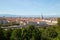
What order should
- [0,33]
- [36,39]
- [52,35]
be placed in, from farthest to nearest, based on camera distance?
[52,35] < [0,33] < [36,39]

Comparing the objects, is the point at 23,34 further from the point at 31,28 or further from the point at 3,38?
the point at 3,38

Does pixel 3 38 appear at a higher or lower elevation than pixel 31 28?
lower

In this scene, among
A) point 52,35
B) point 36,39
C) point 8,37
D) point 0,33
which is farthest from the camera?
point 52,35

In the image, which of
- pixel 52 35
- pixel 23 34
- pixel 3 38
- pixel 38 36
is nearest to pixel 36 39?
pixel 38 36

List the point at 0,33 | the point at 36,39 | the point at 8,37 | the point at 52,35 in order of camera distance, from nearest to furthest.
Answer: the point at 36,39
the point at 0,33
the point at 8,37
the point at 52,35

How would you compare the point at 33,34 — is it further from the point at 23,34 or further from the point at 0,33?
the point at 0,33

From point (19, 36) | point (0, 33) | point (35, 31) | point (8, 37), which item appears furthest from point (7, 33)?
point (35, 31)

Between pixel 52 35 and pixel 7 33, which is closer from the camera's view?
pixel 7 33

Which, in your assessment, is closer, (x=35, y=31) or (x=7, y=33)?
(x=35, y=31)

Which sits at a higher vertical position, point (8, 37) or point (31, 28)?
point (31, 28)
